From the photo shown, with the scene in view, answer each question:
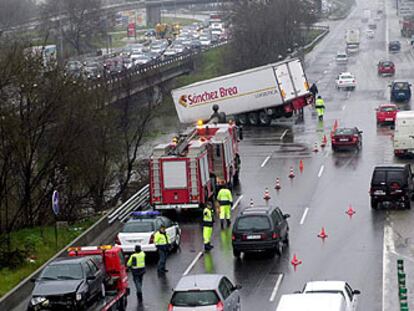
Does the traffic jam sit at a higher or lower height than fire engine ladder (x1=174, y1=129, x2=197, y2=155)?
lower

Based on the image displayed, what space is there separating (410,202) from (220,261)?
10.5 meters

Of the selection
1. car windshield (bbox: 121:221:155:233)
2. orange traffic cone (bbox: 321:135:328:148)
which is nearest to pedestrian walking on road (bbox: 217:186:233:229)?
car windshield (bbox: 121:221:155:233)

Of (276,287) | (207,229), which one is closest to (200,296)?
(276,287)

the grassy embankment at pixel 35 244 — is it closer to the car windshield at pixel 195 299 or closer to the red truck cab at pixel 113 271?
the red truck cab at pixel 113 271

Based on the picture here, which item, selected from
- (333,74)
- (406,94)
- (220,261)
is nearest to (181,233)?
(220,261)

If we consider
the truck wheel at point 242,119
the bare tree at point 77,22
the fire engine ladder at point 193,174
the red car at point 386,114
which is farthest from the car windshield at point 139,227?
the bare tree at point 77,22

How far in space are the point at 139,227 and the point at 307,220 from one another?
810 cm

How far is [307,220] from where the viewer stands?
1624 inches

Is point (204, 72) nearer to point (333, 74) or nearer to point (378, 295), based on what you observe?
point (333, 74)

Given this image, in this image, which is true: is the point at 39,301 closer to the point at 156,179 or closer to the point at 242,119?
the point at 156,179

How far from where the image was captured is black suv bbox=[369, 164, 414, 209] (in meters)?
42.0

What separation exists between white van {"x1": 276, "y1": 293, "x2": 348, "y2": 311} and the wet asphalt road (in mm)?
5232

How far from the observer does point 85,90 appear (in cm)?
5125

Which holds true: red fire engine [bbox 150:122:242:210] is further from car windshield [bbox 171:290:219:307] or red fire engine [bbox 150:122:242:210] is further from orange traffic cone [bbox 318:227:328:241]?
car windshield [bbox 171:290:219:307]
